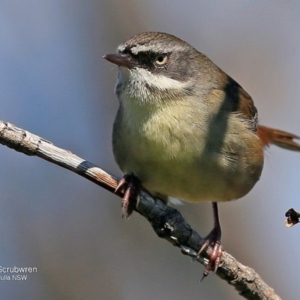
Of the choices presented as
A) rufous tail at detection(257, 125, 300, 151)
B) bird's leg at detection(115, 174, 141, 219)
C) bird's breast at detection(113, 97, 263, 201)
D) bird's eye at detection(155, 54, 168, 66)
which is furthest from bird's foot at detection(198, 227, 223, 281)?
rufous tail at detection(257, 125, 300, 151)

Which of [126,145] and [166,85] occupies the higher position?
[166,85]

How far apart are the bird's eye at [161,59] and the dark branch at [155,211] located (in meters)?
1.07

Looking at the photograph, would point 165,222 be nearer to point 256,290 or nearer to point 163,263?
point 256,290

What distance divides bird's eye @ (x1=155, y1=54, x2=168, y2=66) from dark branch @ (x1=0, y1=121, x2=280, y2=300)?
107 centimetres

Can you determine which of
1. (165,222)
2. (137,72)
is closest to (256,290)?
(165,222)

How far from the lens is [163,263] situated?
657 centimetres

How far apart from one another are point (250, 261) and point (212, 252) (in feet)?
7.69

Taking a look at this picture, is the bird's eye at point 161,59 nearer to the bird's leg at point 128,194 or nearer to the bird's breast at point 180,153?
the bird's breast at point 180,153

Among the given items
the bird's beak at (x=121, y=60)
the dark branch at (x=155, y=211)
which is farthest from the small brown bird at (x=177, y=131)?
the dark branch at (x=155, y=211)

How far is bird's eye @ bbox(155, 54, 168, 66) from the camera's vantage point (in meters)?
4.70

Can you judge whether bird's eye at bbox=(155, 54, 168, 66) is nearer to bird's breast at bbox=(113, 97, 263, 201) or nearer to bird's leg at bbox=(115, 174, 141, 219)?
bird's breast at bbox=(113, 97, 263, 201)

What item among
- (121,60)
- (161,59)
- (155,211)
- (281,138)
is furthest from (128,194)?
(281,138)

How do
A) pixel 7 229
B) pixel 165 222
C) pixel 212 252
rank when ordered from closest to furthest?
pixel 165 222 → pixel 212 252 → pixel 7 229

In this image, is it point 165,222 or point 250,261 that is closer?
point 165,222
